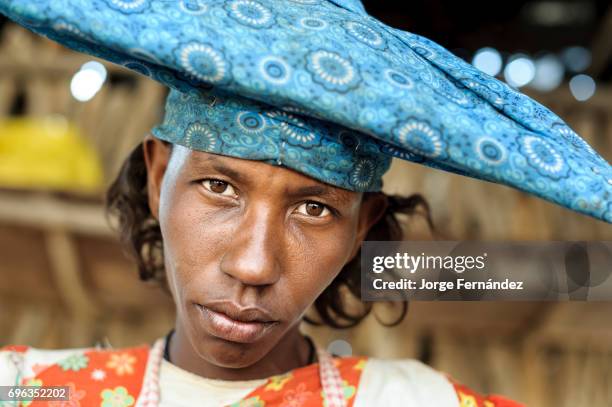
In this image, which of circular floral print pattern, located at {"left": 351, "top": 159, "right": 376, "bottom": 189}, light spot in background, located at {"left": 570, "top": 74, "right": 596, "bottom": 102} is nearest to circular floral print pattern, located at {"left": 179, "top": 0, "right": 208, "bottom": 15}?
circular floral print pattern, located at {"left": 351, "top": 159, "right": 376, "bottom": 189}

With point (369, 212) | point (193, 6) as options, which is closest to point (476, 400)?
point (369, 212)

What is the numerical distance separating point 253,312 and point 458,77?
42 cm

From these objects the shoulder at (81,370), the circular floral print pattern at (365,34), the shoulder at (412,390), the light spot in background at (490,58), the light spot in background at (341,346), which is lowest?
the light spot in background at (341,346)

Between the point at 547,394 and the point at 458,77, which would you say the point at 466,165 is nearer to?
the point at 458,77

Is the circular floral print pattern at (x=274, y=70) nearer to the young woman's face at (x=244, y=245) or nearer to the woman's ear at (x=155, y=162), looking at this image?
the young woman's face at (x=244, y=245)

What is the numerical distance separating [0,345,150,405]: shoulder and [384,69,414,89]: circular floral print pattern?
68 cm

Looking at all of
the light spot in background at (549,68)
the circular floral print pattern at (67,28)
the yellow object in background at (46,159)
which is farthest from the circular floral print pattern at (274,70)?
the light spot in background at (549,68)

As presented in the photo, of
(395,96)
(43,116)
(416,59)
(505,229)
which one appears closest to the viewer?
(395,96)

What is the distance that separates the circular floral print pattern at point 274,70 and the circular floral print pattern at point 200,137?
185 mm

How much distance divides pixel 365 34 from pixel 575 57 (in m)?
3.34

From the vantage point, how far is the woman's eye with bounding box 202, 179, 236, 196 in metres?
1.15

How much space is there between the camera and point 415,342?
2875mm

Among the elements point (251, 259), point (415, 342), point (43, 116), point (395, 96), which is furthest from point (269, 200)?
point (43, 116)

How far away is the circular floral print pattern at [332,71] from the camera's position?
983mm
